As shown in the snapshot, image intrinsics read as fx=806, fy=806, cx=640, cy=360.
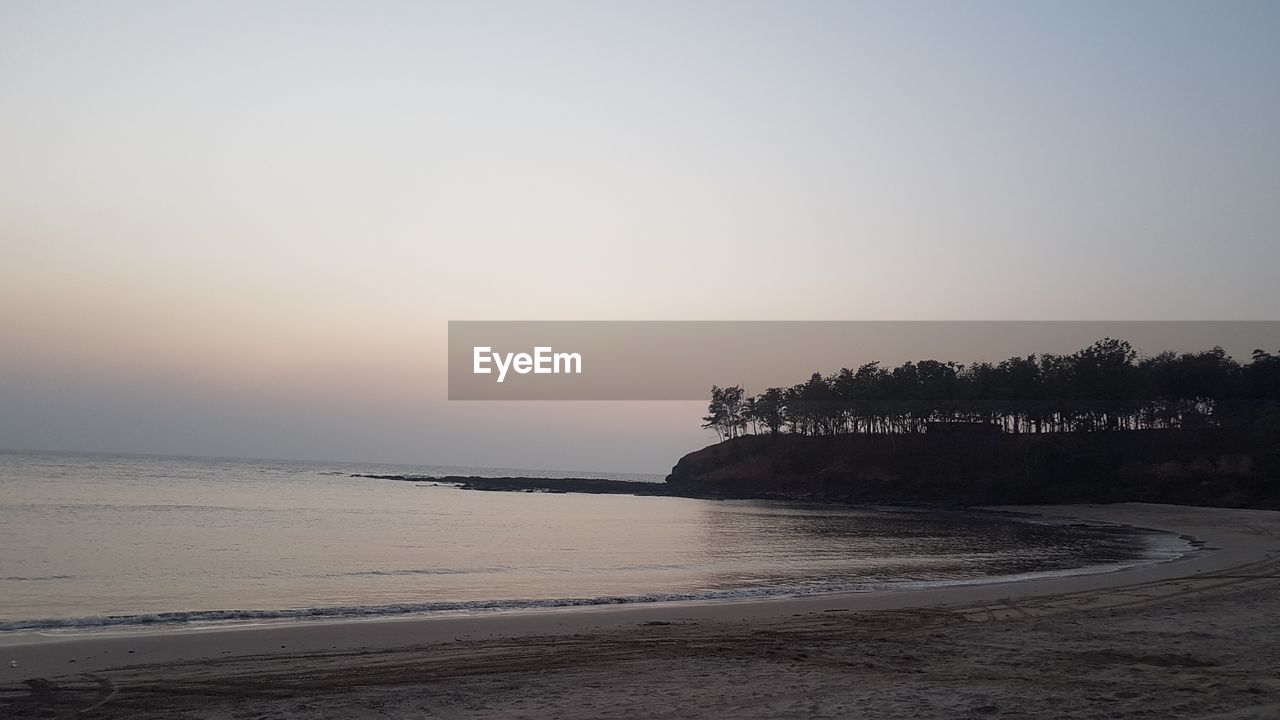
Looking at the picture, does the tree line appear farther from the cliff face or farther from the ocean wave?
the ocean wave

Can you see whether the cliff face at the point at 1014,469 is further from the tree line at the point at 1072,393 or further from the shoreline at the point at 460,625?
the shoreline at the point at 460,625

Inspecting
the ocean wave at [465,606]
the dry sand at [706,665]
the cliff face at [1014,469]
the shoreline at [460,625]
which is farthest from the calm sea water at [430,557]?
the cliff face at [1014,469]

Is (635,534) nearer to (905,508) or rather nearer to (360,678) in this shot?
(360,678)

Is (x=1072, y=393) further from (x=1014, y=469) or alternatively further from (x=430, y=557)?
(x=430, y=557)

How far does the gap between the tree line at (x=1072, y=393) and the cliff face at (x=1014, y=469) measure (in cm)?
318

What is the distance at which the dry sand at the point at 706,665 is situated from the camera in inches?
371

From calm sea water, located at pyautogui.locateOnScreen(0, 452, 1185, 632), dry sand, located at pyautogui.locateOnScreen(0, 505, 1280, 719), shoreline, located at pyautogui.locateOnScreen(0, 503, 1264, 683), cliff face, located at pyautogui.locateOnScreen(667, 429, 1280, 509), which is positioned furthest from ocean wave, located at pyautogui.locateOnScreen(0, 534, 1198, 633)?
cliff face, located at pyautogui.locateOnScreen(667, 429, 1280, 509)

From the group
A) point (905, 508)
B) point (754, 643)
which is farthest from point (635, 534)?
point (905, 508)

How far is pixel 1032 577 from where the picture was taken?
24922mm

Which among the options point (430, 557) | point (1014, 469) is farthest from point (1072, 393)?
point (430, 557)

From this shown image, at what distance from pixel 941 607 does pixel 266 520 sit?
129ft

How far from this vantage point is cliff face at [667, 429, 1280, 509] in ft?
235

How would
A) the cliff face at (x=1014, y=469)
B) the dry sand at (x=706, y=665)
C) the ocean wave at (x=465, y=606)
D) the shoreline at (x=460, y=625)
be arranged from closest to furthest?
the dry sand at (x=706, y=665), the shoreline at (x=460, y=625), the ocean wave at (x=465, y=606), the cliff face at (x=1014, y=469)

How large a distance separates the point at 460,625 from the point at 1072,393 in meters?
91.5
